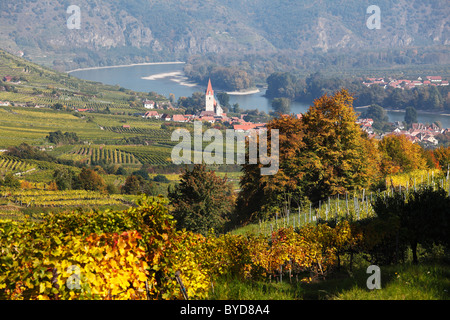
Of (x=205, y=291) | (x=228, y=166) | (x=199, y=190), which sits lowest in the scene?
(x=228, y=166)

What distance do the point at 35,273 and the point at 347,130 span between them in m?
16.3

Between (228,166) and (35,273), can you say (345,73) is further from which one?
(35,273)

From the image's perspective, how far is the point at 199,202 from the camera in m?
16.1

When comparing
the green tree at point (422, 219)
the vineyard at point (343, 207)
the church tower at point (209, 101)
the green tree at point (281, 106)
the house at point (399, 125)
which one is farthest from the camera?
the church tower at point (209, 101)

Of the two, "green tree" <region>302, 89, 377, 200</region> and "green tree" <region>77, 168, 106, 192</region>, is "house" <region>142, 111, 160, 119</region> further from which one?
"green tree" <region>302, 89, 377, 200</region>

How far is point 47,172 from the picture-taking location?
5294 centimetres

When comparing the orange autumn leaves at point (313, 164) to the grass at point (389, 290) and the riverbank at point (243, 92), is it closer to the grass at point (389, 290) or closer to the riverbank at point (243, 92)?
the grass at point (389, 290)

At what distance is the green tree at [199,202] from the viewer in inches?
627

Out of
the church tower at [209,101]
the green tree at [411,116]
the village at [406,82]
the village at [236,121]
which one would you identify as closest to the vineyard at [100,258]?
the village at [236,121]

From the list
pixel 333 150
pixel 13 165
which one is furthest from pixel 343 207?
pixel 13 165

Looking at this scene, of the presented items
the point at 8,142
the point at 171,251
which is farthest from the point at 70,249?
the point at 8,142

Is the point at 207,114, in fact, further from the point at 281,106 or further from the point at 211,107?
the point at 281,106

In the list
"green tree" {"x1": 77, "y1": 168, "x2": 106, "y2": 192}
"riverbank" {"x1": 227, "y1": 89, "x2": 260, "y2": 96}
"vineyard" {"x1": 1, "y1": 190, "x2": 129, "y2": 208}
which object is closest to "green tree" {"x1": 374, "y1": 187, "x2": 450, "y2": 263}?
"vineyard" {"x1": 1, "y1": 190, "x2": 129, "y2": 208}

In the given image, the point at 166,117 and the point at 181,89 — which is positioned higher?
the point at 181,89
